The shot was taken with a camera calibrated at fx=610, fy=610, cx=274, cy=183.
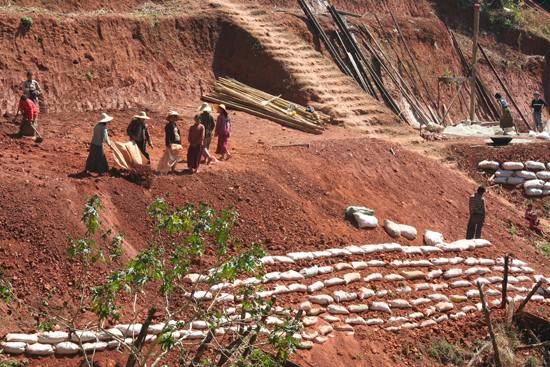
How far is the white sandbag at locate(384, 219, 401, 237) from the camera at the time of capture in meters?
11.0

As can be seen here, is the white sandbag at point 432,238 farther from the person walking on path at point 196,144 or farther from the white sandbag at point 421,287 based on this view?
the person walking on path at point 196,144

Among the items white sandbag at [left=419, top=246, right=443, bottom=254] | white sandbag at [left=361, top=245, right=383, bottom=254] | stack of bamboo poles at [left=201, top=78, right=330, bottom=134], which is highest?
stack of bamboo poles at [left=201, top=78, right=330, bottom=134]

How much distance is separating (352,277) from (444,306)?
167cm

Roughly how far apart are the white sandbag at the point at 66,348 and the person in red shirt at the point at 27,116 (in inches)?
221

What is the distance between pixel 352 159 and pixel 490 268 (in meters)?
3.55

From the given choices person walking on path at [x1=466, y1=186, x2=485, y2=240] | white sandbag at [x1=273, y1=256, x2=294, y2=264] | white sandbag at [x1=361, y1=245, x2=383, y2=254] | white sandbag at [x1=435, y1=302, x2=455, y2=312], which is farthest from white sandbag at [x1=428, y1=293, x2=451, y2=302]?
white sandbag at [x1=273, y1=256, x2=294, y2=264]

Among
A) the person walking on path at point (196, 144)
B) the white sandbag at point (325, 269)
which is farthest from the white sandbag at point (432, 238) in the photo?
the person walking on path at point (196, 144)

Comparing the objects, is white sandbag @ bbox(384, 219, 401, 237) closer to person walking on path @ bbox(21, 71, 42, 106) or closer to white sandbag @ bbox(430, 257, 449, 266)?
white sandbag @ bbox(430, 257, 449, 266)

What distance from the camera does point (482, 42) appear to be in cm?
2570

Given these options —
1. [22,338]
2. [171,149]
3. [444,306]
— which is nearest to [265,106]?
[171,149]

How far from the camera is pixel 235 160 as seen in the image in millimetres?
11867

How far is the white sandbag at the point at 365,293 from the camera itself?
9.44 metres

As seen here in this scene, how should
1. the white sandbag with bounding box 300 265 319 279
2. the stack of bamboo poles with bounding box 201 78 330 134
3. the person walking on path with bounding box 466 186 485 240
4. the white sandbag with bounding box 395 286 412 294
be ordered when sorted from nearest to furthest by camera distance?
the white sandbag with bounding box 300 265 319 279
the white sandbag with bounding box 395 286 412 294
the person walking on path with bounding box 466 186 485 240
the stack of bamboo poles with bounding box 201 78 330 134

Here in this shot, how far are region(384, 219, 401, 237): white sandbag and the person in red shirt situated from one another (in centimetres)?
670
